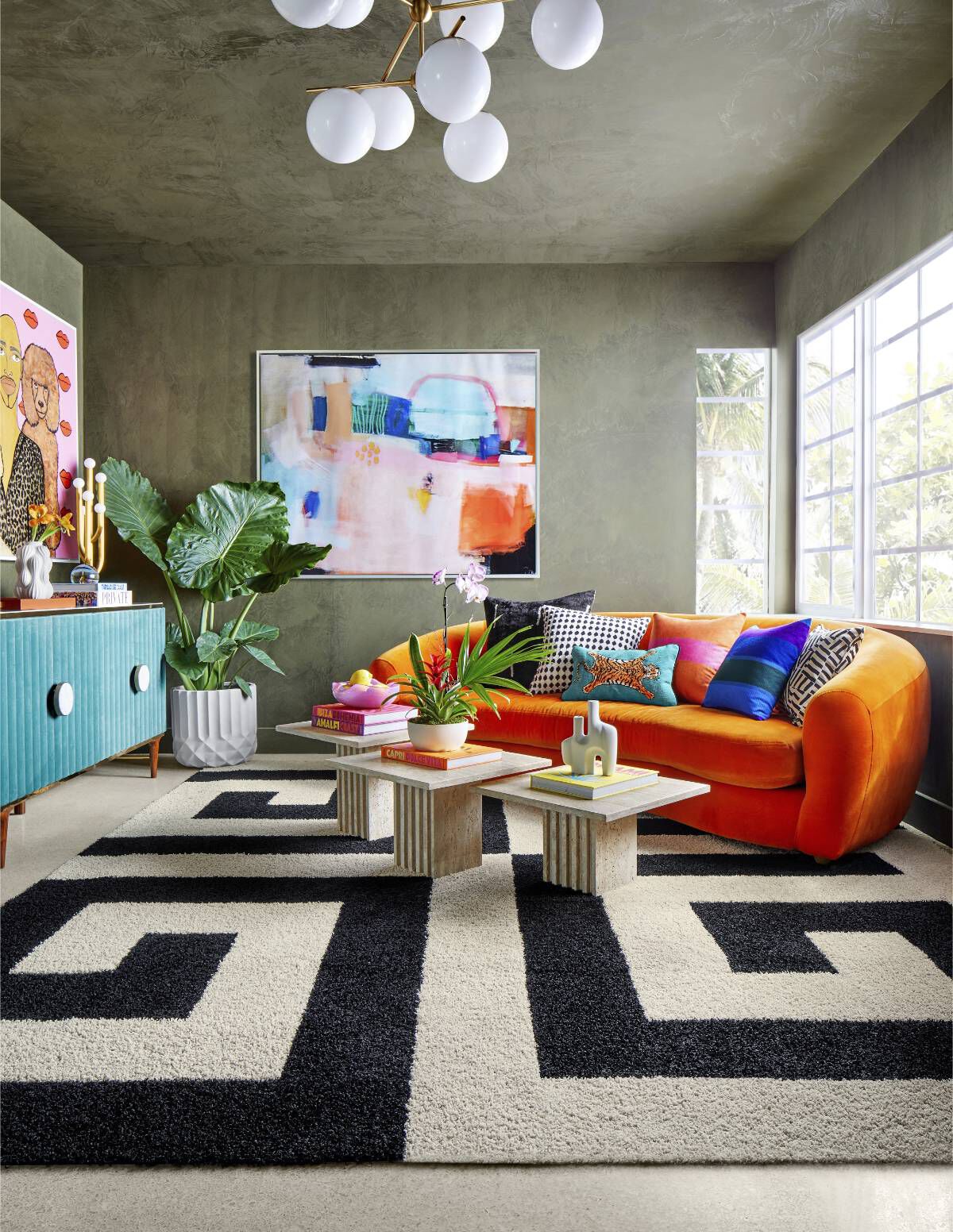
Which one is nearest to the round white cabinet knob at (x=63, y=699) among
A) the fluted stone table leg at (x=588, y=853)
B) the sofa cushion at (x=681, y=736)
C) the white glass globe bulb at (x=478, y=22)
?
the sofa cushion at (x=681, y=736)

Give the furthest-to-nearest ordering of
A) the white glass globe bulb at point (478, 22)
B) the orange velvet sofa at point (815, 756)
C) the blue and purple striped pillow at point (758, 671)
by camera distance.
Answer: the blue and purple striped pillow at point (758, 671), the orange velvet sofa at point (815, 756), the white glass globe bulb at point (478, 22)

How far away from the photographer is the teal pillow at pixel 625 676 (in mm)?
3764

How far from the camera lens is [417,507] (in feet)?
A: 16.3

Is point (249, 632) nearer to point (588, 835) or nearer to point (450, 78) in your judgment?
point (588, 835)

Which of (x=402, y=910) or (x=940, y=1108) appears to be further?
(x=402, y=910)

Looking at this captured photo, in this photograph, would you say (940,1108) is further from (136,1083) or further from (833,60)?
(833,60)

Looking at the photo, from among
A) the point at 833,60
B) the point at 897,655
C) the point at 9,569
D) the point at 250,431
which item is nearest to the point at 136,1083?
the point at 897,655

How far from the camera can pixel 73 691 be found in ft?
10.7

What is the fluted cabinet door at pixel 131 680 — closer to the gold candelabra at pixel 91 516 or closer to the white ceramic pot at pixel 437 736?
the gold candelabra at pixel 91 516

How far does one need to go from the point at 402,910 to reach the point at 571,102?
9.26 ft

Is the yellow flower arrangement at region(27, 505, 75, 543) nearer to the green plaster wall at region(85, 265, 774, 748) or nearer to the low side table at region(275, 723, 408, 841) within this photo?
the green plaster wall at region(85, 265, 774, 748)

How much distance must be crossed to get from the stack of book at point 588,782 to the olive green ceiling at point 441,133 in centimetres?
229

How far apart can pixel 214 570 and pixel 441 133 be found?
88.5 inches

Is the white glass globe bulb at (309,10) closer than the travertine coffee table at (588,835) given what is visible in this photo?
Yes
